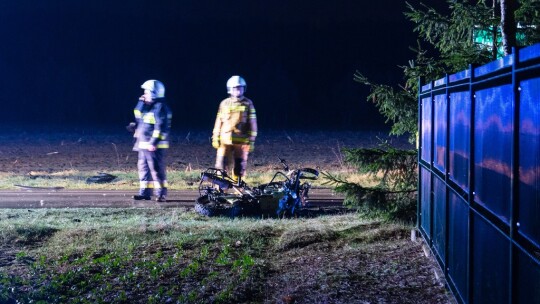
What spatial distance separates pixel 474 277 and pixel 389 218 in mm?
5318

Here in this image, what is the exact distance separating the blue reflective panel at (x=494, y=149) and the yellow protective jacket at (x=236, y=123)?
1004cm

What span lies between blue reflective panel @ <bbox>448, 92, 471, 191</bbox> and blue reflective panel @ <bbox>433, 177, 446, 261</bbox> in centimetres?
54

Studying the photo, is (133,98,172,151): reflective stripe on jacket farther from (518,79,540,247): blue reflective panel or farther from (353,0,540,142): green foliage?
(518,79,540,247): blue reflective panel

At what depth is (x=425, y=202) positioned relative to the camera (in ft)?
29.0

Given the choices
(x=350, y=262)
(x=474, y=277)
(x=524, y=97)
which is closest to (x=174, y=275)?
(x=350, y=262)

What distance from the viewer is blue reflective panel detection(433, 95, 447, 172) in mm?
7133

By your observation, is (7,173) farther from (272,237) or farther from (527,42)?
(527,42)

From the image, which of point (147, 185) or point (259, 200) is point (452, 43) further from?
point (147, 185)

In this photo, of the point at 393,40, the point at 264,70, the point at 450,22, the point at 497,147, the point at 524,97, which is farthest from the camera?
the point at 393,40

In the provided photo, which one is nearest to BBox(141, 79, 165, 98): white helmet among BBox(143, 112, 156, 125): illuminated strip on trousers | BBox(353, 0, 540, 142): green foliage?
BBox(143, 112, 156, 125): illuminated strip on trousers

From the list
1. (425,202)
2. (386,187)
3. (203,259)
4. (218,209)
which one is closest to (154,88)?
(218,209)

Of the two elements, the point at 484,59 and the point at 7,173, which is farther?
the point at 7,173

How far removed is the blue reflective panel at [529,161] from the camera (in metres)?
3.61

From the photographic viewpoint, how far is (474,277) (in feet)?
17.5
